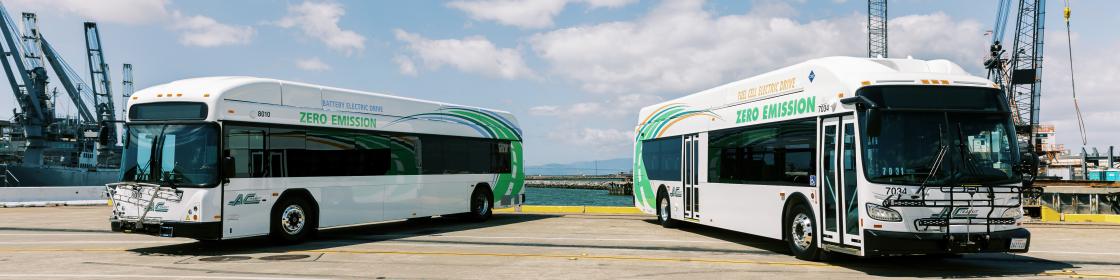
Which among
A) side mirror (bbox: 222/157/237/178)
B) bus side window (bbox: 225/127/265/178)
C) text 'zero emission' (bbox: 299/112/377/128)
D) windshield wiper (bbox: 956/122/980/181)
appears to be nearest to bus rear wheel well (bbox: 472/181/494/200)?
text 'zero emission' (bbox: 299/112/377/128)

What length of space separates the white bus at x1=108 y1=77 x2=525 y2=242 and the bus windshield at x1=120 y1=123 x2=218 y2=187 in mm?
16

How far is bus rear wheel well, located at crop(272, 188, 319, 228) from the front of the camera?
13787mm

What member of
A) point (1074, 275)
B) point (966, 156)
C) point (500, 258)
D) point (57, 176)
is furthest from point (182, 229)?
point (57, 176)

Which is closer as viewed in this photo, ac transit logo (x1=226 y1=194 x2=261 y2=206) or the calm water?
ac transit logo (x1=226 y1=194 x2=261 y2=206)

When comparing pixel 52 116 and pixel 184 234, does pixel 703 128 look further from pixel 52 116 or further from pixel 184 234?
pixel 52 116

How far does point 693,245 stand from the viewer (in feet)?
45.2

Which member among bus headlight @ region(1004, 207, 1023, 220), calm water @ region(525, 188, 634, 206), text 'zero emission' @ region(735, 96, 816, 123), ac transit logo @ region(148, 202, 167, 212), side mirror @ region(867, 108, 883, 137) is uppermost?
text 'zero emission' @ region(735, 96, 816, 123)

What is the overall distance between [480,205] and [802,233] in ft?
33.7

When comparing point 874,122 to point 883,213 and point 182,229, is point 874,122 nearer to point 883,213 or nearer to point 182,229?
point 883,213

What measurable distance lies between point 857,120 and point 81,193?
31616 millimetres

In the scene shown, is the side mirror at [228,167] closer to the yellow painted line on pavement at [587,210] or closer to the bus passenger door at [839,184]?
the bus passenger door at [839,184]

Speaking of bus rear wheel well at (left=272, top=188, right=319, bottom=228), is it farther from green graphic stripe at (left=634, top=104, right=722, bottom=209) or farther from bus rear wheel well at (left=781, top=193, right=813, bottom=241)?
bus rear wheel well at (left=781, top=193, right=813, bottom=241)

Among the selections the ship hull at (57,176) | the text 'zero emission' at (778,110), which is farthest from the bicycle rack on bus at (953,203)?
the ship hull at (57,176)

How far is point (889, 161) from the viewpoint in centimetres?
947
